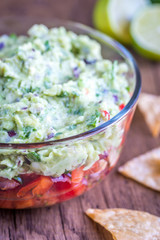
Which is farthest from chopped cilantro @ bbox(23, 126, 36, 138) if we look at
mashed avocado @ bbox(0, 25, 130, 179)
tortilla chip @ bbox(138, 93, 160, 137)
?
tortilla chip @ bbox(138, 93, 160, 137)

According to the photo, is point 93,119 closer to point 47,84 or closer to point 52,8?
point 47,84

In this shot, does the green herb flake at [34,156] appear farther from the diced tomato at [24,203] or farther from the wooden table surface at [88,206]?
the wooden table surface at [88,206]

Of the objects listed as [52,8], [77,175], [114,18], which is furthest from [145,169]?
[52,8]

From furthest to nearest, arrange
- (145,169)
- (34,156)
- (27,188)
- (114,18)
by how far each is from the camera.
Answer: (114,18) < (145,169) < (27,188) < (34,156)

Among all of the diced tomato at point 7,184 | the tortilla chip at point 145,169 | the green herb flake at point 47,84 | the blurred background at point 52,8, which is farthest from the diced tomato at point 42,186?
the blurred background at point 52,8

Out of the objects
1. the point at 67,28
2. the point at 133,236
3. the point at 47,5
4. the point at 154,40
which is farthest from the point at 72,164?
the point at 47,5

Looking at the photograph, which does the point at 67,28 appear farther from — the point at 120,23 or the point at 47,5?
the point at 47,5
